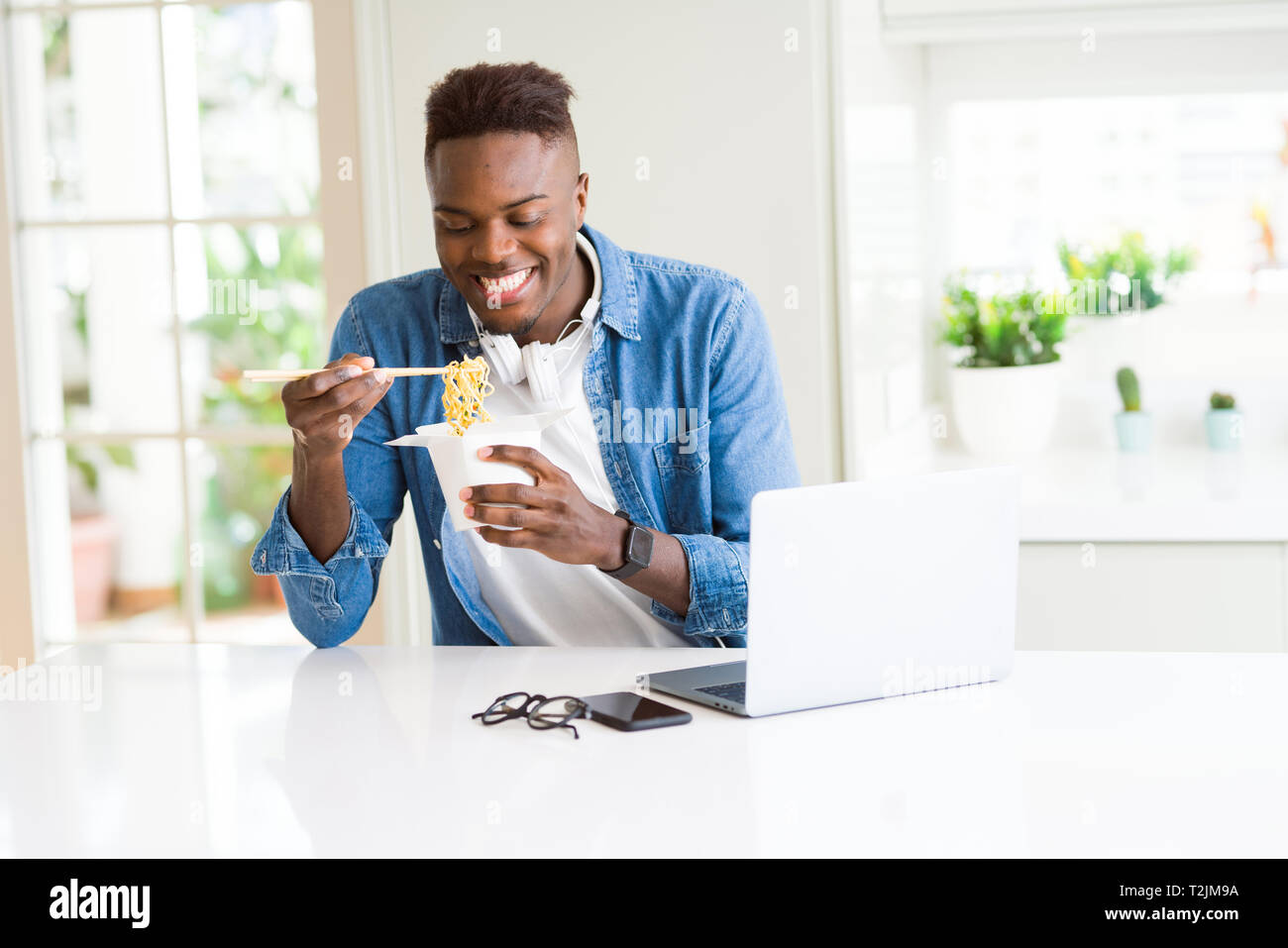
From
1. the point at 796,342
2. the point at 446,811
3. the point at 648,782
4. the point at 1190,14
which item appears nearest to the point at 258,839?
the point at 446,811

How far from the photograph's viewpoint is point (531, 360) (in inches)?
70.6

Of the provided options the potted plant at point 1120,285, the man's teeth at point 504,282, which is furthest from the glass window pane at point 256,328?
the man's teeth at point 504,282

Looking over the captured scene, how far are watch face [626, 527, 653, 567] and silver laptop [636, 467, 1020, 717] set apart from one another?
17cm

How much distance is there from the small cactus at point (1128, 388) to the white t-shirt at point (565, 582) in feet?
5.05

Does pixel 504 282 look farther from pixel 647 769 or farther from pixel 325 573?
pixel 647 769

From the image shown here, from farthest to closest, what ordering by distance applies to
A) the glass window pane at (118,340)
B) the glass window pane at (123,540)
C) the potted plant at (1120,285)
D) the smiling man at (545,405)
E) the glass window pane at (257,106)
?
the glass window pane at (257,106)
the glass window pane at (123,540)
the glass window pane at (118,340)
the potted plant at (1120,285)
the smiling man at (545,405)

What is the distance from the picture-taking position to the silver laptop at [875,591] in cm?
127

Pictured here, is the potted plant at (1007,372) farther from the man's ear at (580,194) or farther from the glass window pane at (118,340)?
the glass window pane at (118,340)

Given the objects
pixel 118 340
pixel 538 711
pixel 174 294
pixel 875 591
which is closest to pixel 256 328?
pixel 118 340

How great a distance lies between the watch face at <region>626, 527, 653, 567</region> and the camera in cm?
153

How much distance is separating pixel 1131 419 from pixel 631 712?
1981 millimetres

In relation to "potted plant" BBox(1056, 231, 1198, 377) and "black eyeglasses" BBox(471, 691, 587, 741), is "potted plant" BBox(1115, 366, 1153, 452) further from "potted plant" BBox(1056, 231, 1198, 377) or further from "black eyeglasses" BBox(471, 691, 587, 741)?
"black eyeglasses" BBox(471, 691, 587, 741)

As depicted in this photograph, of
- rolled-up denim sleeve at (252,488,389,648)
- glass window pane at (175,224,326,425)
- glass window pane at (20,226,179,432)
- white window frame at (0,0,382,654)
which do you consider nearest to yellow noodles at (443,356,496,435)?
rolled-up denim sleeve at (252,488,389,648)
